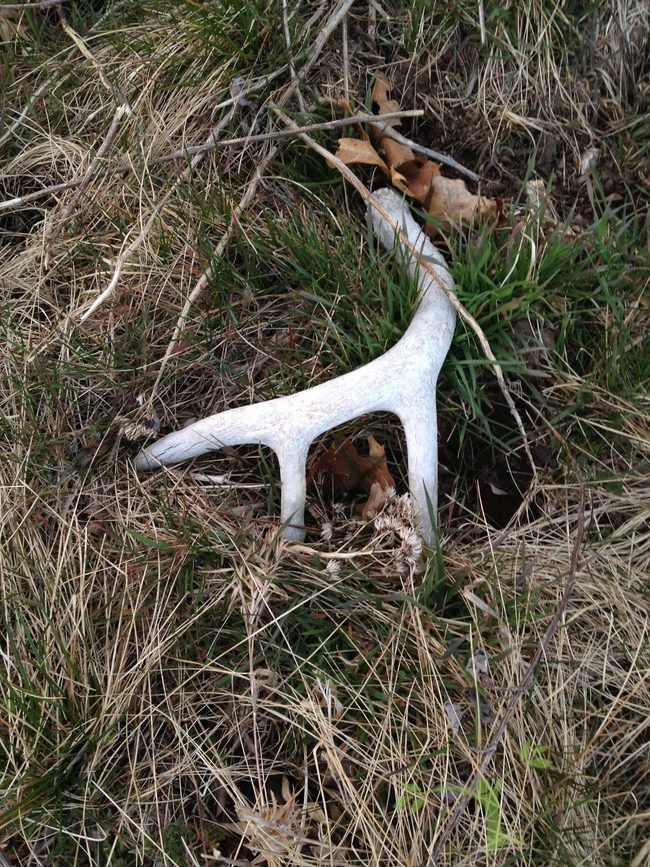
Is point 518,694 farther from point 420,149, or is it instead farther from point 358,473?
point 420,149

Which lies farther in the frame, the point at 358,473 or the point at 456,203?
the point at 456,203

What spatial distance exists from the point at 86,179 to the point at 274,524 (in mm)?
1292

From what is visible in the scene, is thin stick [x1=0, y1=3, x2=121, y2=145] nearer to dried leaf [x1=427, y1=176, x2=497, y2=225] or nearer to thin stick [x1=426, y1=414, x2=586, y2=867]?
dried leaf [x1=427, y1=176, x2=497, y2=225]

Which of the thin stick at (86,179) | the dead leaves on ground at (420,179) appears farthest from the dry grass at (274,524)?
the dead leaves on ground at (420,179)

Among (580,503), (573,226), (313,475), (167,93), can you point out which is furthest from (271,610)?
(167,93)

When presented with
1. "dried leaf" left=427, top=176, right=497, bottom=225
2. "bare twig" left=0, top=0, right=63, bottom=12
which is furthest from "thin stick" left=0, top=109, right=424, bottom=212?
"bare twig" left=0, top=0, right=63, bottom=12

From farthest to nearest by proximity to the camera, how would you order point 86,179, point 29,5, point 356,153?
point 29,5
point 86,179
point 356,153

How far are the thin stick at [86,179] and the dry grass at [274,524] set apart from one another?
16 mm

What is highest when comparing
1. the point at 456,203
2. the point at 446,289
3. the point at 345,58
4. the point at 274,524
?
the point at 345,58

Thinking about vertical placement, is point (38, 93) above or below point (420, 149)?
above

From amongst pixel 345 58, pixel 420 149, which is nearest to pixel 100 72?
pixel 345 58

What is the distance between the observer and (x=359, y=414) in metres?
1.91

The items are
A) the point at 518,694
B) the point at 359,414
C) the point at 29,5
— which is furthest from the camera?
the point at 29,5

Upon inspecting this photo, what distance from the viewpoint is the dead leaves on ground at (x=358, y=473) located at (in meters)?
1.91
